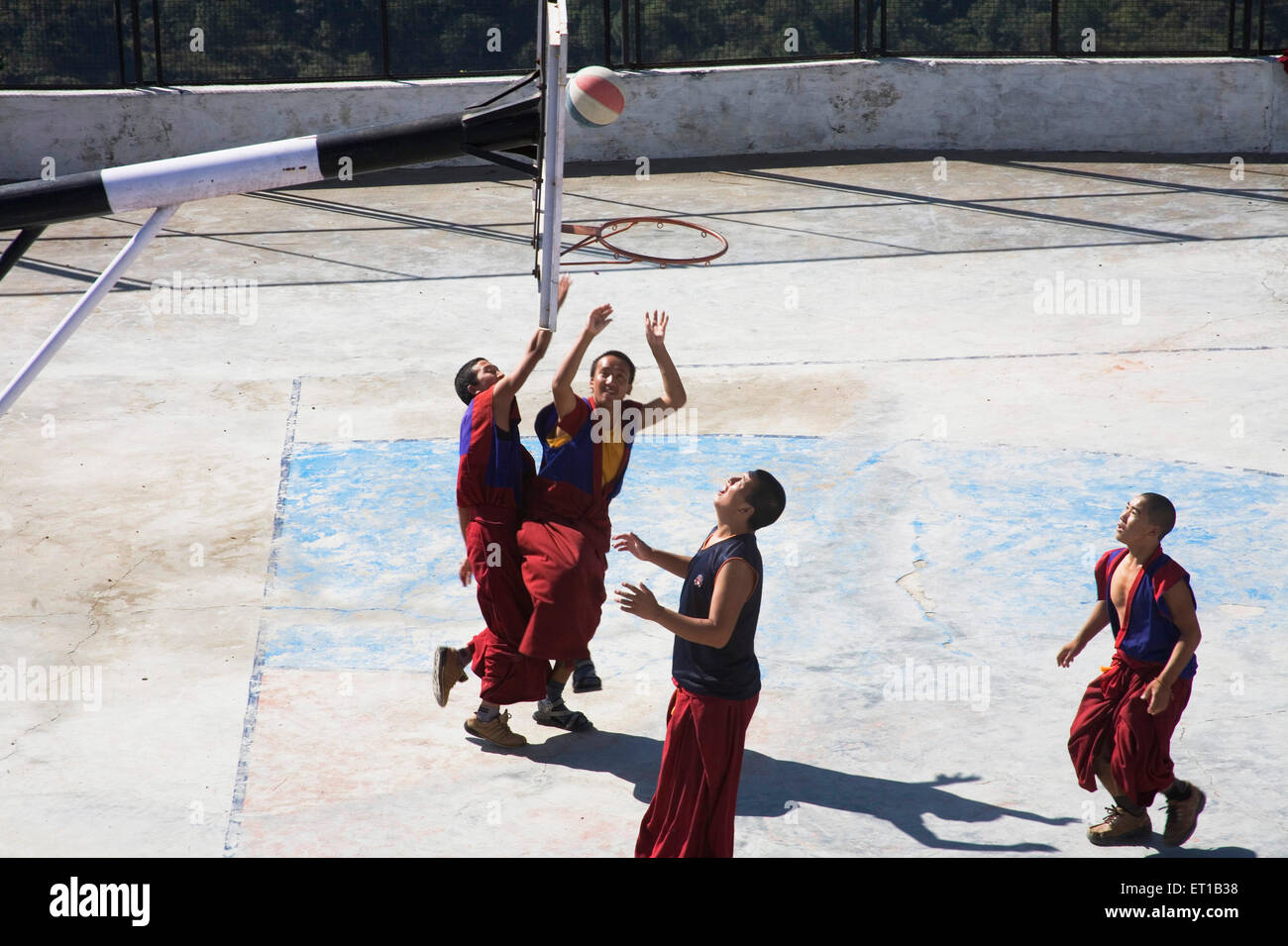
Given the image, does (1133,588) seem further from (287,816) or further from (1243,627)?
(287,816)

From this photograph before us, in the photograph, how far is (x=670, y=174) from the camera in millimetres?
17641

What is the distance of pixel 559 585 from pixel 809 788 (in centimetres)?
137

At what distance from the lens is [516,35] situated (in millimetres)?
23438

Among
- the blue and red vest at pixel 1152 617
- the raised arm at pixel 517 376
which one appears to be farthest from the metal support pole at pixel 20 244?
the blue and red vest at pixel 1152 617

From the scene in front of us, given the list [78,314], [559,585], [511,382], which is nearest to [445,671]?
[559,585]

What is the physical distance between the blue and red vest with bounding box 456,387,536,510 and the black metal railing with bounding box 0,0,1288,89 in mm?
12158

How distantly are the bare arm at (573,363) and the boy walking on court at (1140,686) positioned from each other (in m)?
2.21

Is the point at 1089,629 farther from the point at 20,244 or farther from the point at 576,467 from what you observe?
the point at 20,244

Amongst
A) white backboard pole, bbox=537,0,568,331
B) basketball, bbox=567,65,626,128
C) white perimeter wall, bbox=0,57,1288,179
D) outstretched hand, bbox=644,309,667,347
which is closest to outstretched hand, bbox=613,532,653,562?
white backboard pole, bbox=537,0,568,331

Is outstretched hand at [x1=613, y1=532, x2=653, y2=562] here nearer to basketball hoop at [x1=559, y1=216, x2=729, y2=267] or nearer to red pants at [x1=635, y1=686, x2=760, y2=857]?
red pants at [x1=635, y1=686, x2=760, y2=857]

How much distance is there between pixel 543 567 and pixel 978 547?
9.89ft

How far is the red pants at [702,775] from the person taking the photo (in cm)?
529

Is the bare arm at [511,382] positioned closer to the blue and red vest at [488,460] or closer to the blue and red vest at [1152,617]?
the blue and red vest at [488,460]
